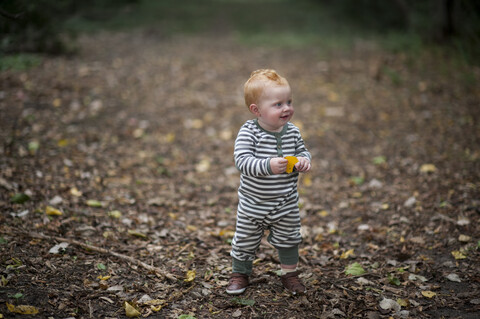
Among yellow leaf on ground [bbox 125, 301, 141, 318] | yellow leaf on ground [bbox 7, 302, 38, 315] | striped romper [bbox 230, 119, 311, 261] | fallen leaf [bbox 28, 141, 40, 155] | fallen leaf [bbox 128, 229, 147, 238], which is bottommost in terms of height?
yellow leaf on ground [bbox 125, 301, 141, 318]

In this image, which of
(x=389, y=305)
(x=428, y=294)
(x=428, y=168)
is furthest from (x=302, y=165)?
(x=428, y=168)

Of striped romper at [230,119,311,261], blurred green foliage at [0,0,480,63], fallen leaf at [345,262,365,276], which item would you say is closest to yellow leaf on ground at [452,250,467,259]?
fallen leaf at [345,262,365,276]

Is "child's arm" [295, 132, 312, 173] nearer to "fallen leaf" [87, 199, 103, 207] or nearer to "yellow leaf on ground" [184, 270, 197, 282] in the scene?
"yellow leaf on ground" [184, 270, 197, 282]

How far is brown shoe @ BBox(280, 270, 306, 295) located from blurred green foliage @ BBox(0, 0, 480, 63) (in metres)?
3.24

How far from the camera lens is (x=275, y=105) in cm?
264

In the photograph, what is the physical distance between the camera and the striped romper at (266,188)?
2.73 metres

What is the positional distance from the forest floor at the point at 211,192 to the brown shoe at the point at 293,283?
0.06 metres

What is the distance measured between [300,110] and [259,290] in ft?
15.8

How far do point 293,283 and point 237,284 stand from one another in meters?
0.43

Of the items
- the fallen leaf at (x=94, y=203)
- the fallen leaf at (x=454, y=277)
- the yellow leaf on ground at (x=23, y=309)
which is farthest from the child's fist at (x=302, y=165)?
the fallen leaf at (x=94, y=203)

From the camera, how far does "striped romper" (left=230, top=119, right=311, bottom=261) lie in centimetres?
273

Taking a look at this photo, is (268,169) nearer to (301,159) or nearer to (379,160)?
(301,159)

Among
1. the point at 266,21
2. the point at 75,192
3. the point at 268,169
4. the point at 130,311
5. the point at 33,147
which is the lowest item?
the point at 130,311

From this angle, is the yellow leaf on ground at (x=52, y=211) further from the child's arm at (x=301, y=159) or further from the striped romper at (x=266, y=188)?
the child's arm at (x=301, y=159)
